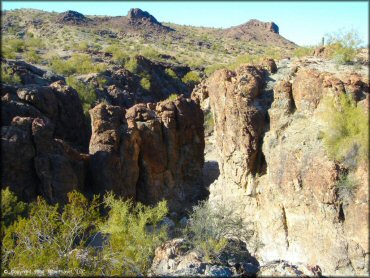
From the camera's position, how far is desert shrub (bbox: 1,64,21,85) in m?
28.7

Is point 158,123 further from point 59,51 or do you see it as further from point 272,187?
point 59,51

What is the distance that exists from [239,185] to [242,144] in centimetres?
182

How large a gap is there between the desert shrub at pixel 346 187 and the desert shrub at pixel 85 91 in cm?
2380

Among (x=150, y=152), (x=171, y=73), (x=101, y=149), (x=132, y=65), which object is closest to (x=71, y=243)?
(x=101, y=149)

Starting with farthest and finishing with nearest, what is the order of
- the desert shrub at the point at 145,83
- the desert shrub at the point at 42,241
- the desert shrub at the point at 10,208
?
the desert shrub at the point at 145,83 < the desert shrub at the point at 10,208 < the desert shrub at the point at 42,241

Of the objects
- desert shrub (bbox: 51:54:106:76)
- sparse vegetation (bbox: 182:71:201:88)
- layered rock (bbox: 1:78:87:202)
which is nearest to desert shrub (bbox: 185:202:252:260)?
layered rock (bbox: 1:78:87:202)

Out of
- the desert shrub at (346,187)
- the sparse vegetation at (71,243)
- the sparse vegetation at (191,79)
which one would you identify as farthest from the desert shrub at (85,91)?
the desert shrub at (346,187)

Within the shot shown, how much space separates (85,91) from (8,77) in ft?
24.2

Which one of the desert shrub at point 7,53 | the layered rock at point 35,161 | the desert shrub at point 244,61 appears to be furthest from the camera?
the desert shrub at point 7,53

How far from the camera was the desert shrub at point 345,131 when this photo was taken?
1209 cm

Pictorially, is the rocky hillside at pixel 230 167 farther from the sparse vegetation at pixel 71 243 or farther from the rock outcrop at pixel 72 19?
the rock outcrop at pixel 72 19

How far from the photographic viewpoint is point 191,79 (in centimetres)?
5034

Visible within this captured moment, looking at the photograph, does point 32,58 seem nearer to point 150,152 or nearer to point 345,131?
point 150,152

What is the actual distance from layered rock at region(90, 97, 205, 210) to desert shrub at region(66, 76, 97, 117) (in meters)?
12.4
